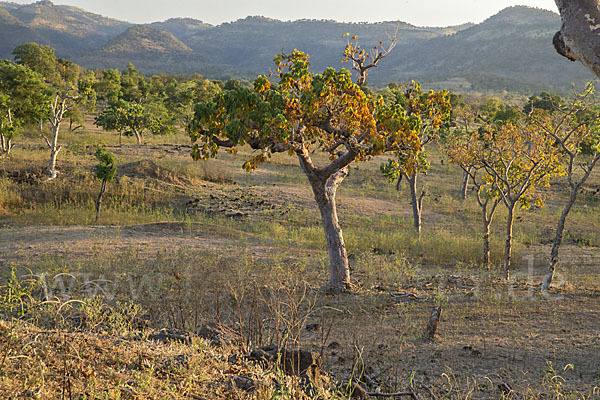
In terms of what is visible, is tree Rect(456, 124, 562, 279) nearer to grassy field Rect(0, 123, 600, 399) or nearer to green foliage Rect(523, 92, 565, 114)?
green foliage Rect(523, 92, 565, 114)

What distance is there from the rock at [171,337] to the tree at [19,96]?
2153cm

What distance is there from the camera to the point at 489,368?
5.26m

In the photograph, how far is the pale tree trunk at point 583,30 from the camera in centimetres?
261

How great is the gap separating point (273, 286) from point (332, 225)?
1.70 m

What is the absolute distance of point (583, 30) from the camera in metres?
2.65

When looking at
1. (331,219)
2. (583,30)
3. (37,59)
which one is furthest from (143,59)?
(583,30)

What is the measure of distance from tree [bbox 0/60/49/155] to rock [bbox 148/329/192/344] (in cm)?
2153

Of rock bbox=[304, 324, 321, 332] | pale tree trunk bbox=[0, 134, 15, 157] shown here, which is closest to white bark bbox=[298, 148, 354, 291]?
rock bbox=[304, 324, 321, 332]

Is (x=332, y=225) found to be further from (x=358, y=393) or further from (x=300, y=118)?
(x=358, y=393)

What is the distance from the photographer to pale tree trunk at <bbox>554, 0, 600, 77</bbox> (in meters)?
2.61

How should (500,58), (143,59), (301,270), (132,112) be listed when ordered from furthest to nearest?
(143,59), (500,58), (132,112), (301,270)

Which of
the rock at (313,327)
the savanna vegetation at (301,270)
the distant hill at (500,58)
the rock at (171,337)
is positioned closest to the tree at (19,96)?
the savanna vegetation at (301,270)

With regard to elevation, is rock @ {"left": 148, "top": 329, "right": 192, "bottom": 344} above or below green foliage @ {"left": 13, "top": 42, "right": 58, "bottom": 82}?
below

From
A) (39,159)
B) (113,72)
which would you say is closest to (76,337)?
(39,159)
